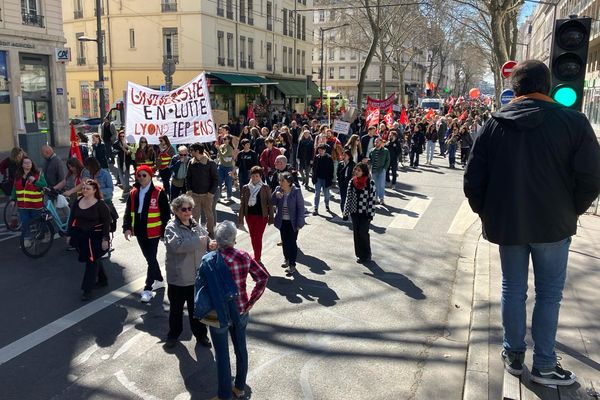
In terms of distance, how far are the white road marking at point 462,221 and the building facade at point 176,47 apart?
2541 centimetres

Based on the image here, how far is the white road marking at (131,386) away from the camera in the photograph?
455 cm

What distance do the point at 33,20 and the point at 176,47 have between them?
13.7 meters

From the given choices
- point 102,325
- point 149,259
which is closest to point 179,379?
point 102,325

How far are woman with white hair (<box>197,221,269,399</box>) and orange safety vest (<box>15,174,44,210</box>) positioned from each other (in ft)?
19.0

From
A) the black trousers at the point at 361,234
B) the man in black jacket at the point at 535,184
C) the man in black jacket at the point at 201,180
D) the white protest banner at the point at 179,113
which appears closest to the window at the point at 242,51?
the white protest banner at the point at 179,113

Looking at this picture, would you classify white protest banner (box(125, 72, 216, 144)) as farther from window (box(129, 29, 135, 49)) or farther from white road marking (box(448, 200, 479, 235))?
window (box(129, 29, 135, 49))

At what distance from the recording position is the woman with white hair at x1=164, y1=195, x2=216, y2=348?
534 cm

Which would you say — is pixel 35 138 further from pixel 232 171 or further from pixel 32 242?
pixel 32 242

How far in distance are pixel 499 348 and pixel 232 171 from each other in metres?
9.34

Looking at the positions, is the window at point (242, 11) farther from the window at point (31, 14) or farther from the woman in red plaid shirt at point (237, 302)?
the woman in red plaid shirt at point (237, 302)

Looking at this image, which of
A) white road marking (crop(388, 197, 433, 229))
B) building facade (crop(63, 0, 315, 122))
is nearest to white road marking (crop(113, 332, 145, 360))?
white road marking (crop(388, 197, 433, 229))

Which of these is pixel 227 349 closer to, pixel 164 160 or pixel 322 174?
pixel 322 174

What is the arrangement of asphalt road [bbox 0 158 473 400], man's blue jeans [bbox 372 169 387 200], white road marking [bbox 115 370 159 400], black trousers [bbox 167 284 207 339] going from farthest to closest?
1. man's blue jeans [bbox 372 169 387 200]
2. black trousers [bbox 167 284 207 339]
3. asphalt road [bbox 0 158 473 400]
4. white road marking [bbox 115 370 159 400]

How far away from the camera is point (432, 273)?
7.95 meters
